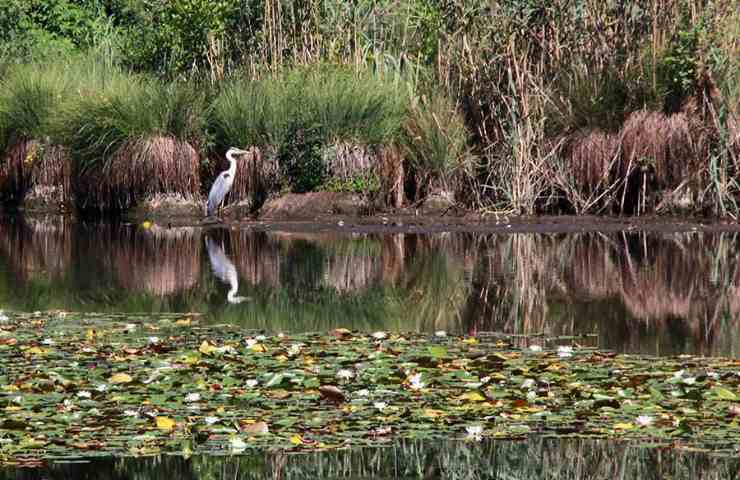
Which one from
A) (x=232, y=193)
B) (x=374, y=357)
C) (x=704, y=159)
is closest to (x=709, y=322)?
(x=374, y=357)

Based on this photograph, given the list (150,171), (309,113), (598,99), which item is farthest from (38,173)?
(598,99)

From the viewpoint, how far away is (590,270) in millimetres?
15852

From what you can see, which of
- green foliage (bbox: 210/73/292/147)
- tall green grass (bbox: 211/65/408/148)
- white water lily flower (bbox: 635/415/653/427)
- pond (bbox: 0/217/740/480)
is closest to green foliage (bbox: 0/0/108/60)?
green foliage (bbox: 210/73/292/147)

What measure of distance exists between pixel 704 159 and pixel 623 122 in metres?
1.23

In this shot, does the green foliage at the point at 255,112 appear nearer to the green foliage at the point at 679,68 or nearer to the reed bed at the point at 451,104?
the reed bed at the point at 451,104

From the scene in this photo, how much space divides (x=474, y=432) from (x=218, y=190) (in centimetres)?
1311

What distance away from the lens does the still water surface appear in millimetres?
12227

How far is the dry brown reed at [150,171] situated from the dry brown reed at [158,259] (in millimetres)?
1291

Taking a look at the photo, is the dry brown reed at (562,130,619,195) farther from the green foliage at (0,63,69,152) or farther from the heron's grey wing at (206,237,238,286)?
the green foliage at (0,63,69,152)

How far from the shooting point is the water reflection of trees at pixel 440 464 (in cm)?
740

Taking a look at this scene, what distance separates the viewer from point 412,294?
14172 millimetres

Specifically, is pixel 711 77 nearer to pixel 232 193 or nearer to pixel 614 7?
pixel 614 7

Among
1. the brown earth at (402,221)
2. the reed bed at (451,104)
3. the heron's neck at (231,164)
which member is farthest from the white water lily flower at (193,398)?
the heron's neck at (231,164)

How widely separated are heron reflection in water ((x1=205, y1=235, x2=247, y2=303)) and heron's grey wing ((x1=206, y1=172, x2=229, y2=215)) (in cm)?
153
